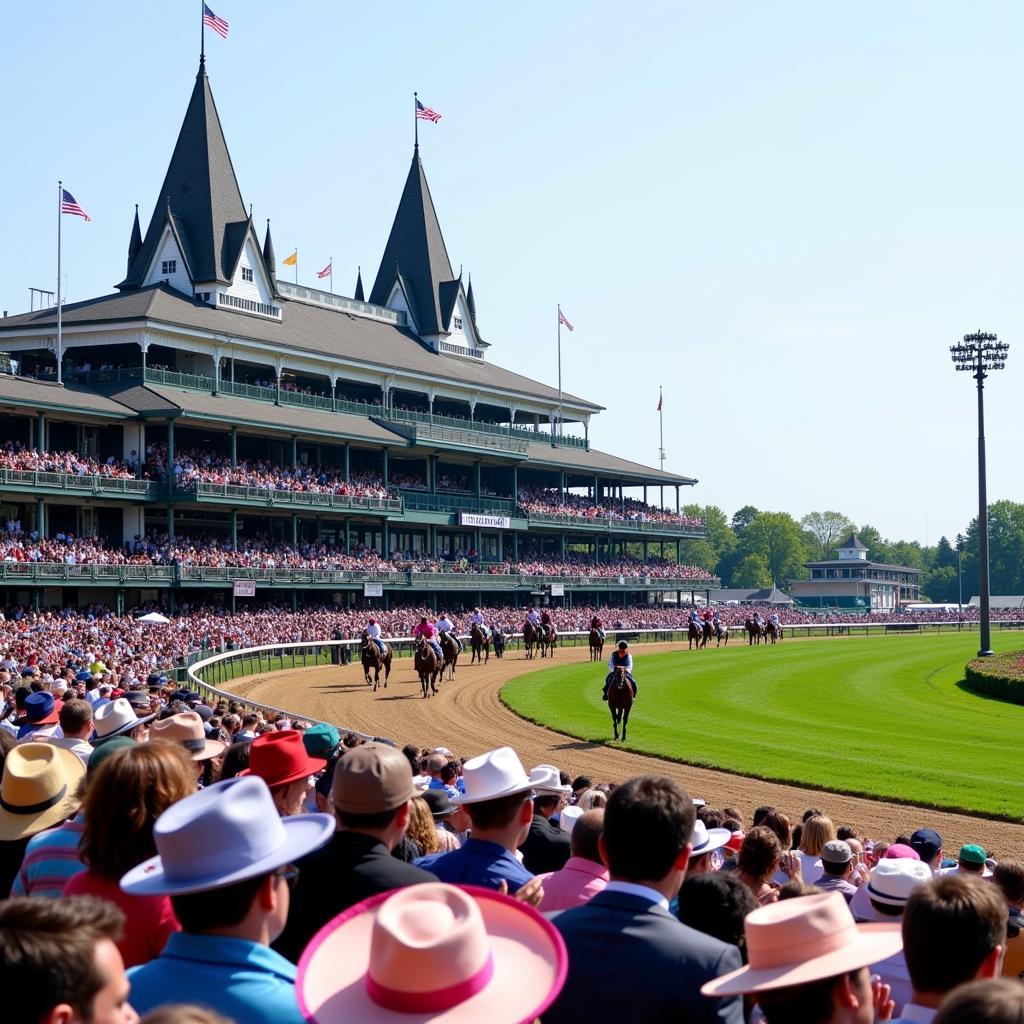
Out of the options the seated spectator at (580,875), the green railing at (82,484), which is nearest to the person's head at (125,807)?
the seated spectator at (580,875)

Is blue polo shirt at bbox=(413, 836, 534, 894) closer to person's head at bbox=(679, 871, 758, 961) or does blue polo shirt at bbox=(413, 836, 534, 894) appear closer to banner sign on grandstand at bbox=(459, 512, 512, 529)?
person's head at bbox=(679, 871, 758, 961)

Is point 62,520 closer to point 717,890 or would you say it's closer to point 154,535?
point 154,535

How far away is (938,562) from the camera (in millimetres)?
185875

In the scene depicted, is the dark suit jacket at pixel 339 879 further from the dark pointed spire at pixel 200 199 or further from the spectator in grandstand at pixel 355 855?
the dark pointed spire at pixel 200 199

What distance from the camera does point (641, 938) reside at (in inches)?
154

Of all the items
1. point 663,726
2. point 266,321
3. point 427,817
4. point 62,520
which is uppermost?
point 266,321

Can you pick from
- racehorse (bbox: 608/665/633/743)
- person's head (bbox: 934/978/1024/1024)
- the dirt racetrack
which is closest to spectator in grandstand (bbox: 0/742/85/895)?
person's head (bbox: 934/978/1024/1024)

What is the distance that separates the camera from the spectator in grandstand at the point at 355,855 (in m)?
4.65

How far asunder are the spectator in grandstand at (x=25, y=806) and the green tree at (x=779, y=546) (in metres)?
167

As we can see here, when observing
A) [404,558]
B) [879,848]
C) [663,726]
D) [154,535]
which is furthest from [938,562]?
[879,848]

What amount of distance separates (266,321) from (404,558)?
473 inches

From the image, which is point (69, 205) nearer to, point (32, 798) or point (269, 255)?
point (269, 255)

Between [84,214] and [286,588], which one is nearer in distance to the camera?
[84,214]

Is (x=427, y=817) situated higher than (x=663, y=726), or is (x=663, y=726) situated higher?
(x=427, y=817)
